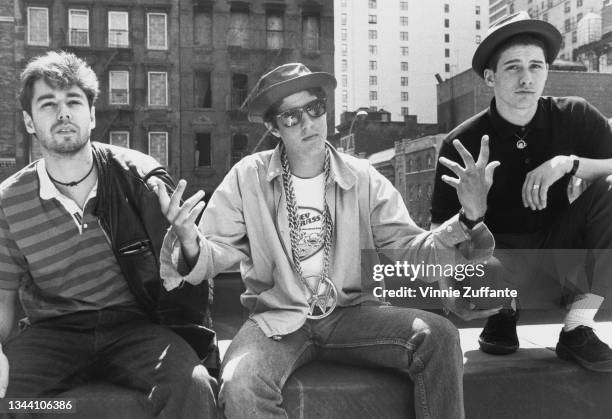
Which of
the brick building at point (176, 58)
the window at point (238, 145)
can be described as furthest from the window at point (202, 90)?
the window at point (238, 145)

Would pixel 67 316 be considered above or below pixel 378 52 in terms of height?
below

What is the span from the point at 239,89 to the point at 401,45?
1942 inches

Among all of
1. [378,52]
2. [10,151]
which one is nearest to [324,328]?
[10,151]

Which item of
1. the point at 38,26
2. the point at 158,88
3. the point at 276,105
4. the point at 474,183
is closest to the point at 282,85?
the point at 276,105

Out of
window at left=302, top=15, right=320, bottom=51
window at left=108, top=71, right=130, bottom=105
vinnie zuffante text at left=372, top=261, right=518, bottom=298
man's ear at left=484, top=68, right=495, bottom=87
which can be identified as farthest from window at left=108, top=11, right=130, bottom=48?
vinnie zuffante text at left=372, top=261, right=518, bottom=298

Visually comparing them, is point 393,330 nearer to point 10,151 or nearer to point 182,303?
point 182,303

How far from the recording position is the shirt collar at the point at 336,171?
97.3 inches

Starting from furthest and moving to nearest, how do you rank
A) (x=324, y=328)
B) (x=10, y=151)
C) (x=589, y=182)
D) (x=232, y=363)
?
1. (x=10, y=151)
2. (x=589, y=182)
3. (x=324, y=328)
4. (x=232, y=363)

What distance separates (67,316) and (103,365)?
246mm

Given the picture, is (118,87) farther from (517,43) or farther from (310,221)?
(310,221)

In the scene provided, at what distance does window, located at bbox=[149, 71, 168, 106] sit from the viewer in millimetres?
25797

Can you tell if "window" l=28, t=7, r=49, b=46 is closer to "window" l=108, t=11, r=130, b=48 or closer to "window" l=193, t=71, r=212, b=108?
"window" l=108, t=11, r=130, b=48

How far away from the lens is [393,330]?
2.25m

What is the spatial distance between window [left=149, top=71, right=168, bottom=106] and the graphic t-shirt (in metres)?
24.4
